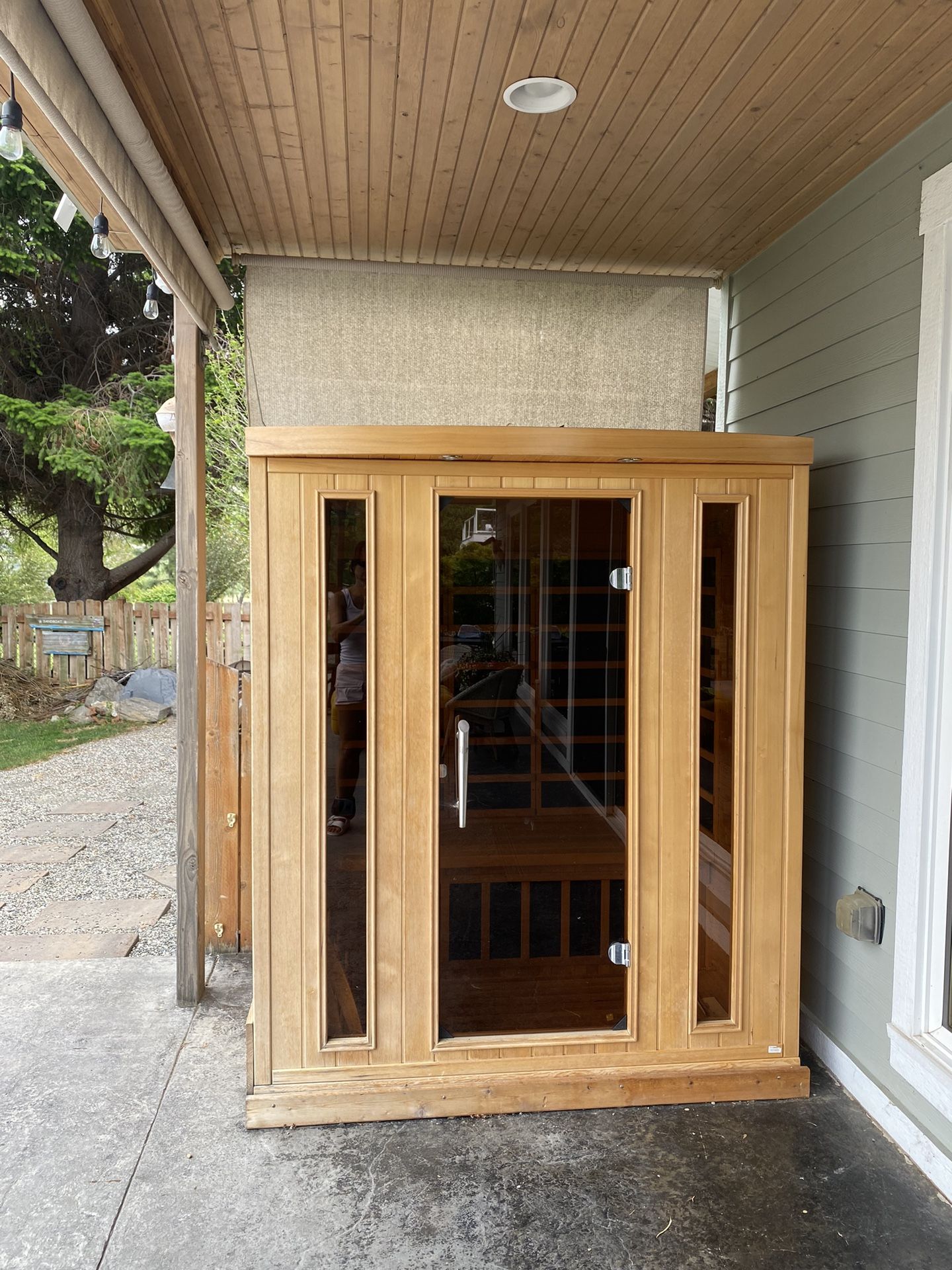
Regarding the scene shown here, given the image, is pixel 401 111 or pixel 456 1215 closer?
pixel 456 1215

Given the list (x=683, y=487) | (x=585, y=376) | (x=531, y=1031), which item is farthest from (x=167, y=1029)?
(x=585, y=376)

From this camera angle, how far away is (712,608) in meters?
2.56

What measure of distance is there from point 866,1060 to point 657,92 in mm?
2658

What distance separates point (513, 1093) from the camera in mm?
2500

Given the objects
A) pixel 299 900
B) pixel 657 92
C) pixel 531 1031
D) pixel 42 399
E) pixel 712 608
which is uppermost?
pixel 42 399

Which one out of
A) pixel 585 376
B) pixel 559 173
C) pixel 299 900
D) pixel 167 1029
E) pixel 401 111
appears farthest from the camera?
pixel 585 376

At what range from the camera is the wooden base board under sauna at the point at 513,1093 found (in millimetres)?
2445

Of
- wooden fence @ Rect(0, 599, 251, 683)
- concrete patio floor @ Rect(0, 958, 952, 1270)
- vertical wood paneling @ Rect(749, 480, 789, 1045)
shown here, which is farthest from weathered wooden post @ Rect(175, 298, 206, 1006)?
wooden fence @ Rect(0, 599, 251, 683)

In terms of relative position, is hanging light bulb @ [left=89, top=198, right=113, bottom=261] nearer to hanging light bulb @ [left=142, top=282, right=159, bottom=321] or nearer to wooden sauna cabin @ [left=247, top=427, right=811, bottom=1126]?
hanging light bulb @ [left=142, top=282, right=159, bottom=321]

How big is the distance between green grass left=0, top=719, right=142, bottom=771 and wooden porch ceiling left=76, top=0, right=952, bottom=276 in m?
Result: 5.79

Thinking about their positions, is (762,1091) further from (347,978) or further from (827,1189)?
(347,978)

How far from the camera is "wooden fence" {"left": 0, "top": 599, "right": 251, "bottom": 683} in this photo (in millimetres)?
10125

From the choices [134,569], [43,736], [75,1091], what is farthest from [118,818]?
[134,569]

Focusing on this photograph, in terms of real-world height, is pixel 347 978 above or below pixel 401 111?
below
